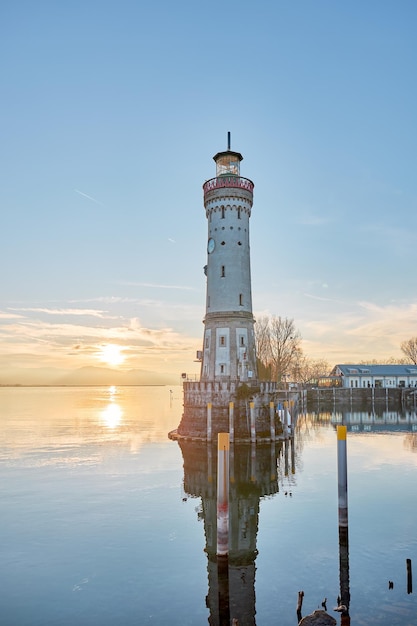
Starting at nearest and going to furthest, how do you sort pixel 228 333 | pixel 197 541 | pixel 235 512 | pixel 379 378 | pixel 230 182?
pixel 197 541 → pixel 235 512 → pixel 228 333 → pixel 230 182 → pixel 379 378

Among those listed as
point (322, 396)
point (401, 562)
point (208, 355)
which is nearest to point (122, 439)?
point (208, 355)

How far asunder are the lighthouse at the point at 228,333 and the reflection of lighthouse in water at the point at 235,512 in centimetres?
222

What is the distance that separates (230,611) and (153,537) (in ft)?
21.3

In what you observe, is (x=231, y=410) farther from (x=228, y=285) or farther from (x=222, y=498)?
(x=222, y=498)

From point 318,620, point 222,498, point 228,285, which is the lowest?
point 318,620

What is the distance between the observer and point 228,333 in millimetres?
41562

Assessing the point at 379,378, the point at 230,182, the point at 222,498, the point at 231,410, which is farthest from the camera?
the point at 379,378

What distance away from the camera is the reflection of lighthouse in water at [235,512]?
12398 mm

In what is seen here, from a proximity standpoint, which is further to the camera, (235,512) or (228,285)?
(228,285)

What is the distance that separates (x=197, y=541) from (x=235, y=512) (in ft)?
14.2

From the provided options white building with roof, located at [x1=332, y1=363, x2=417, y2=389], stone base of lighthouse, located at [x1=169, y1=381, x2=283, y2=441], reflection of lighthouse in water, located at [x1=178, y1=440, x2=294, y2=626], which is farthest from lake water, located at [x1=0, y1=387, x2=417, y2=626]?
white building with roof, located at [x1=332, y1=363, x2=417, y2=389]

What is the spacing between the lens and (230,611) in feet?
39.0

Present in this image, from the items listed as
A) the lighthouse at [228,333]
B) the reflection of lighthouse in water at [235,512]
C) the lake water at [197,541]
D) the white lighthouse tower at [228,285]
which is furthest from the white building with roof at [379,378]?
the lake water at [197,541]

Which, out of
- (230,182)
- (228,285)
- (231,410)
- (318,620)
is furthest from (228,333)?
(318,620)
